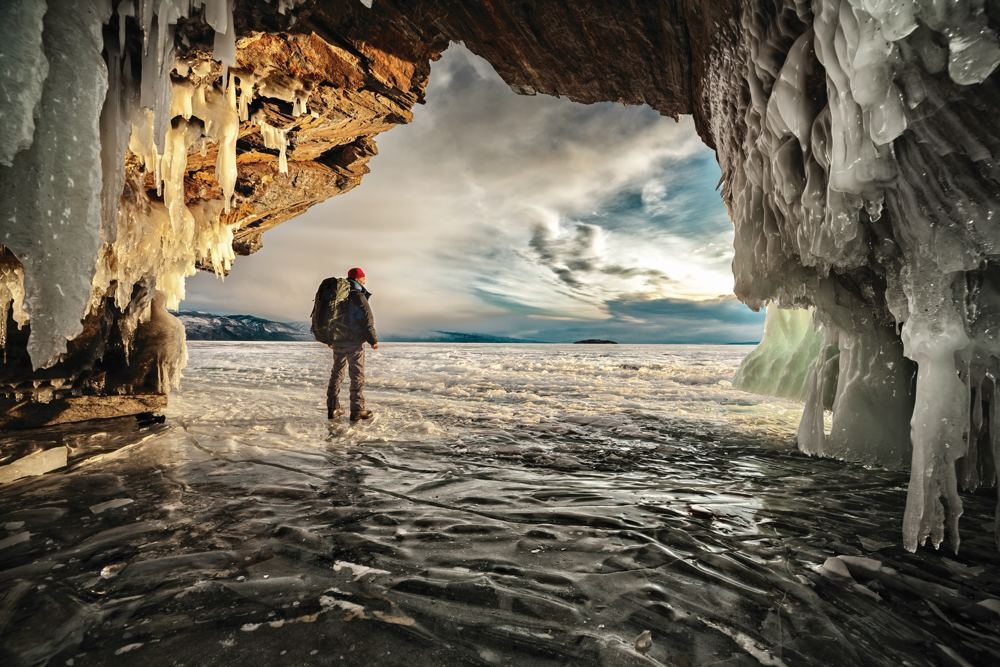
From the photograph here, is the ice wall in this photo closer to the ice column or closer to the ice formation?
the ice formation

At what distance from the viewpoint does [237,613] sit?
201cm

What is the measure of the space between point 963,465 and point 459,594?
4972 millimetres

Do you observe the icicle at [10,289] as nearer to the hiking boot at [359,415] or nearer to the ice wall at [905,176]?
the hiking boot at [359,415]

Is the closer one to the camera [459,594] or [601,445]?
[459,594]

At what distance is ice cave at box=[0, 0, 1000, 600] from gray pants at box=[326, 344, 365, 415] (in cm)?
297

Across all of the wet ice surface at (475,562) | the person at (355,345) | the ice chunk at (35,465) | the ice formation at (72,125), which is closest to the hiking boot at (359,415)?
the person at (355,345)

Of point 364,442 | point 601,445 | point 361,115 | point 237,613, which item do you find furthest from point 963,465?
point 361,115

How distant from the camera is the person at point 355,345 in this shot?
6.80 metres

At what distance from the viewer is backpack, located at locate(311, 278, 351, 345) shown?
6773 millimetres

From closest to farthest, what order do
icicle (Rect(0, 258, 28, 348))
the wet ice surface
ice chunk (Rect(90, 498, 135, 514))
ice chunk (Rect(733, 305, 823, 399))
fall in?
the wet ice surface → ice chunk (Rect(90, 498, 135, 514)) → icicle (Rect(0, 258, 28, 348)) → ice chunk (Rect(733, 305, 823, 399))

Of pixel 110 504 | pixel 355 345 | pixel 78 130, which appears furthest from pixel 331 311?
pixel 78 130

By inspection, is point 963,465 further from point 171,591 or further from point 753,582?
point 171,591

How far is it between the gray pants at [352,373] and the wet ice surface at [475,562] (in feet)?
5.53

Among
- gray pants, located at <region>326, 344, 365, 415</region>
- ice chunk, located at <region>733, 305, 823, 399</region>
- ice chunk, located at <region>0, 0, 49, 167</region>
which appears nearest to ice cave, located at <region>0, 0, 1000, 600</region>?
ice chunk, located at <region>0, 0, 49, 167</region>
